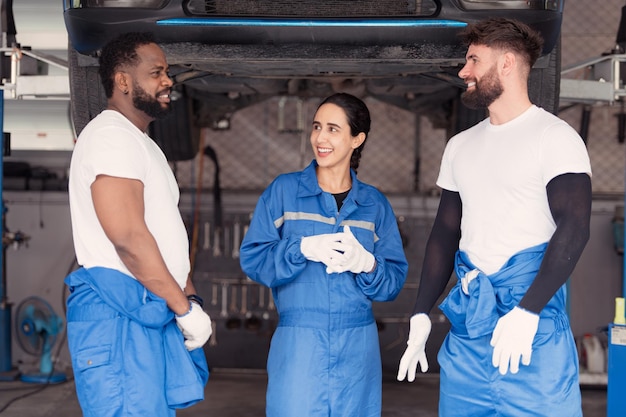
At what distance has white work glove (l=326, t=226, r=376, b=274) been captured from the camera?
101 inches

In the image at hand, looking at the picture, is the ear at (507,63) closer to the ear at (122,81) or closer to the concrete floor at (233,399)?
the ear at (122,81)

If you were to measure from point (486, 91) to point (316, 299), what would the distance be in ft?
2.64

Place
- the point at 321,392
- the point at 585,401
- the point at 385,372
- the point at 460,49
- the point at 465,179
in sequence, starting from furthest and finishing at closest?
the point at 385,372 → the point at 585,401 → the point at 460,49 → the point at 321,392 → the point at 465,179

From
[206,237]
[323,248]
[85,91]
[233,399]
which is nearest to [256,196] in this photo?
[206,237]

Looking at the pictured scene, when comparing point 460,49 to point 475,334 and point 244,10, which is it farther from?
point 475,334

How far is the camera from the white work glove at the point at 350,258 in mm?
2564

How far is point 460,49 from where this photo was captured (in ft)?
9.17

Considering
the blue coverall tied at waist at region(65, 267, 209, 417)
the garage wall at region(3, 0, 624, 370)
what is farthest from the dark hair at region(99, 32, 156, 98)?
the garage wall at region(3, 0, 624, 370)

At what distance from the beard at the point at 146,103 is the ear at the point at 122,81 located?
0.03 m

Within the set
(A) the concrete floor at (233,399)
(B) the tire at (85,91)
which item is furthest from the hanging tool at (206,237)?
(B) the tire at (85,91)

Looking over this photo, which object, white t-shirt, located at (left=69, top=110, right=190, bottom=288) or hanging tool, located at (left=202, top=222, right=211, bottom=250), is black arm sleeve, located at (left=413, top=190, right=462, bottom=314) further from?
hanging tool, located at (left=202, top=222, right=211, bottom=250)

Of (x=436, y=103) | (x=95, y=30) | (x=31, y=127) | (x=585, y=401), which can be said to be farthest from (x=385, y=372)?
(x=95, y=30)

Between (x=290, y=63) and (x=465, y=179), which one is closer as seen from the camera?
(x=465, y=179)

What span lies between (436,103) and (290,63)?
176 cm
